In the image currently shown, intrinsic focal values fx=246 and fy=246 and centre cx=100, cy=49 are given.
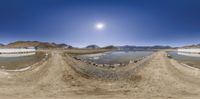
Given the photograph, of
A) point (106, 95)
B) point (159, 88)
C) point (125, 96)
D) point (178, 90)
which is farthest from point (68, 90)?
point (178, 90)

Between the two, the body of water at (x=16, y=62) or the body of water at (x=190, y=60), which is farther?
the body of water at (x=190, y=60)

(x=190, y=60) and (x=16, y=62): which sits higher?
(x=16, y=62)

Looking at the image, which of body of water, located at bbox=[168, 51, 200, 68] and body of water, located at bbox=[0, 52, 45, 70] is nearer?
body of water, located at bbox=[0, 52, 45, 70]

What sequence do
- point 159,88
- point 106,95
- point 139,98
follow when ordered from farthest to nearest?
1. point 159,88
2. point 106,95
3. point 139,98

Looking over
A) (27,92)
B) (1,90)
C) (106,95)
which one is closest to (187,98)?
(106,95)

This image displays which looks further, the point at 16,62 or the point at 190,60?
the point at 190,60

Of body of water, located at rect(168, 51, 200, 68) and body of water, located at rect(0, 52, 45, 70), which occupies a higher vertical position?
body of water, located at rect(0, 52, 45, 70)

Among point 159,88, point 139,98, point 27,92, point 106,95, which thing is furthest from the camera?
point 159,88

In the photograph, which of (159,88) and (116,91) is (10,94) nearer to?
(116,91)

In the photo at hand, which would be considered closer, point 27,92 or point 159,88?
point 27,92

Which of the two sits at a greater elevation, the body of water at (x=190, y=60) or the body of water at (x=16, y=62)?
the body of water at (x=16, y=62)
